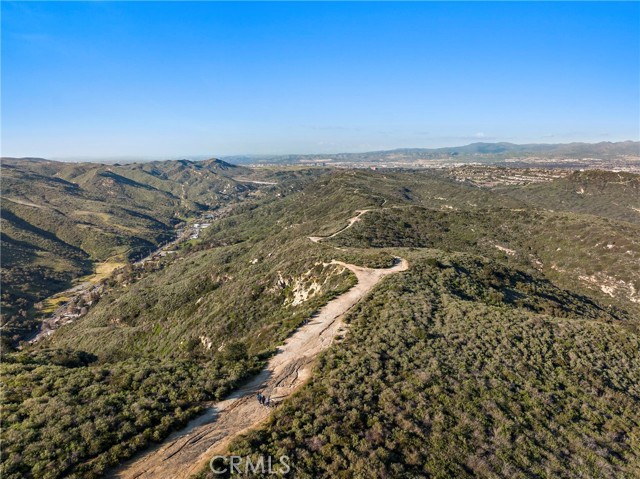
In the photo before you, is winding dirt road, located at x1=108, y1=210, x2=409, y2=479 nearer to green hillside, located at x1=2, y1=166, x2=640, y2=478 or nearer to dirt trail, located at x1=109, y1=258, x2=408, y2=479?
dirt trail, located at x1=109, y1=258, x2=408, y2=479

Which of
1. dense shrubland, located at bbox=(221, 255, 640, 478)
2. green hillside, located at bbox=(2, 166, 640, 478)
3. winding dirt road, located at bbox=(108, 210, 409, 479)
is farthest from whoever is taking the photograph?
dense shrubland, located at bbox=(221, 255, 640, 478)

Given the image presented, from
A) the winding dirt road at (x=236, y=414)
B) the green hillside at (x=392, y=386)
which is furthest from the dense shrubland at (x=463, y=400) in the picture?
the winding dirt road at (x=236, y=414)

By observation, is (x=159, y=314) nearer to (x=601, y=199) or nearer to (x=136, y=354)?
(x=136, y=354)

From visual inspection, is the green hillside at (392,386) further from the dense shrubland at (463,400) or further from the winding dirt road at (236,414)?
the winding dirt road at (236,414)

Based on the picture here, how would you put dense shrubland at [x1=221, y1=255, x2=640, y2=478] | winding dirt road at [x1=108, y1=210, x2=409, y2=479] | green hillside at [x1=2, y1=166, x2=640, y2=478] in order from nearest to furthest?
winding dirt road at [x1=108, y1=210, x2=409, y2=479]
green hillside at [x1=2, y1=166, x2=640, y2=478]
dense shrubland at [x1=221, y1=255, x2=640, y2=478]

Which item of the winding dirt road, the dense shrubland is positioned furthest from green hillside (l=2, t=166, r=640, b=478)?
the winding dirt road

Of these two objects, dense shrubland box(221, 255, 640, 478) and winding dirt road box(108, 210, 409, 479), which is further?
dense shrubland box(221, 255, 640, 478)

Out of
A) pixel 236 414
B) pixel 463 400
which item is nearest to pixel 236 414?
pixel 236 414

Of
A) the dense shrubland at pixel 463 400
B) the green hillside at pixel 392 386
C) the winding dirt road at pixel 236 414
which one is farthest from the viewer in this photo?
the dense shrubland at pixel 463 400

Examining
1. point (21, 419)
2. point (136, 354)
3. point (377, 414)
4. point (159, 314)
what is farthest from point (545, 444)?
point (159, 314)
